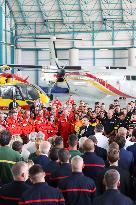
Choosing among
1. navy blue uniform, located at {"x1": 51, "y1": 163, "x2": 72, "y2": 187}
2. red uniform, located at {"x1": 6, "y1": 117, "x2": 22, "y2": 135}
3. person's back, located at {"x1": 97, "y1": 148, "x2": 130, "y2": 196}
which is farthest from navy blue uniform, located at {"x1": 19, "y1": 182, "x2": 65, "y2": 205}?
red uniform, located at {"x1": 6, "y1": 117, "x2": 22, "y2": 135}

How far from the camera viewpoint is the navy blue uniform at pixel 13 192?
19.9 feet

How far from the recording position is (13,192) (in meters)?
6.09

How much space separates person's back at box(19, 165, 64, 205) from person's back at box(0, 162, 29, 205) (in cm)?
28

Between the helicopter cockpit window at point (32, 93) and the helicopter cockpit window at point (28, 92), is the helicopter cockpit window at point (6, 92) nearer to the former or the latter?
the helicopter cockpit window at point (28, 92)

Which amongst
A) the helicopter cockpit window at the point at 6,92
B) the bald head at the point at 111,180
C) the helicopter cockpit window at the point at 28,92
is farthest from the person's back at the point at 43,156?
the helicopter cockpit window at the point at 28,92

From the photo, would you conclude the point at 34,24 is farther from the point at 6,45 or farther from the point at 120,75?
the point at 120,75

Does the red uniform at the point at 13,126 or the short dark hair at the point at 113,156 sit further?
the red uniform at the point at 13,126

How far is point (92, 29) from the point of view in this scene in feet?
161

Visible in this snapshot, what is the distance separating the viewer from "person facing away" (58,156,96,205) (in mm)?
6391

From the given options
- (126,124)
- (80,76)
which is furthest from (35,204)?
(80,76)

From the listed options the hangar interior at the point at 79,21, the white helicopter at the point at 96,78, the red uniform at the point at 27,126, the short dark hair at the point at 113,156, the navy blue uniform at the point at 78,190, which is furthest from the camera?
the hangar interior at the point at 79,21

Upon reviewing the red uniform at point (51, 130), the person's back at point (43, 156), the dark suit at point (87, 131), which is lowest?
the red uniform at point (51, 130)

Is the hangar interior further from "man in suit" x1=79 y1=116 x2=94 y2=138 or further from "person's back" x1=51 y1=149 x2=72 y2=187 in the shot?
"person's back" x1=51 y1=149 x2=72 y2=187

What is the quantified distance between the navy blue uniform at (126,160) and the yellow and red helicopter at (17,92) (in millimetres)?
15886
